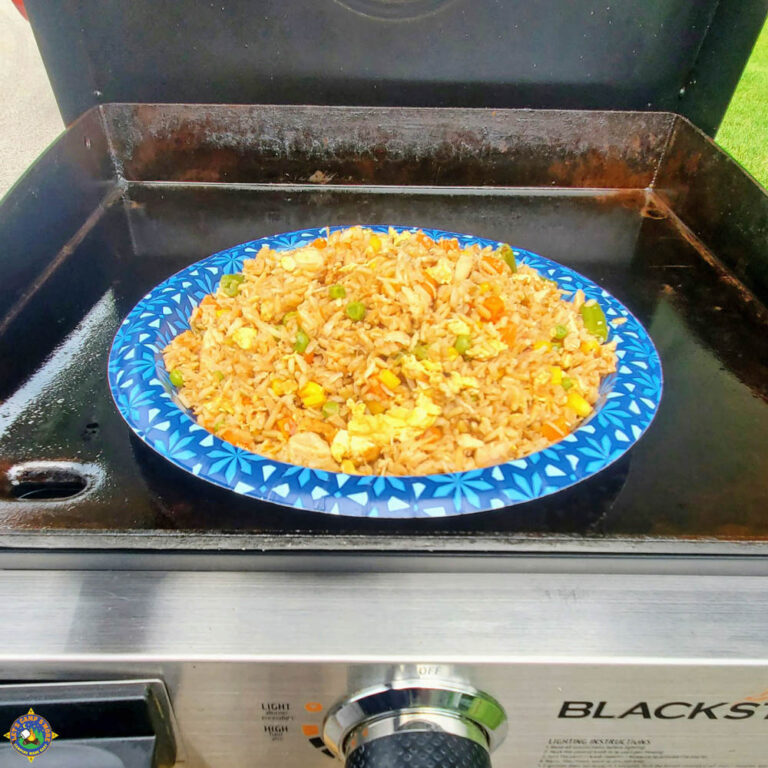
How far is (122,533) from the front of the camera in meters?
0.83

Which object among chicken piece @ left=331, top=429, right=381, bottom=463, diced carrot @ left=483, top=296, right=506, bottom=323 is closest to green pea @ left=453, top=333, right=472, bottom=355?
diced carrot @ left=483, top=296, right=506, bottom=323

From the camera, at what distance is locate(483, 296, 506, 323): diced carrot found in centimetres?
142

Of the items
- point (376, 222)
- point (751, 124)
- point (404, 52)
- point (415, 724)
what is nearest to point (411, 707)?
point (415, 724)

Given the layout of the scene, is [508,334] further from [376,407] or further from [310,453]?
[310,453]

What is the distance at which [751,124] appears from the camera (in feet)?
17.8

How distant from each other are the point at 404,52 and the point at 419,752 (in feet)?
6.18

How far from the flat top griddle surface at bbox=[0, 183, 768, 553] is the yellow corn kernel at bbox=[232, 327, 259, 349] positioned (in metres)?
0.30

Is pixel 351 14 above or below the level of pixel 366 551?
above

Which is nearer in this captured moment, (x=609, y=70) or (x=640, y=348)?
(x=640, y=348)

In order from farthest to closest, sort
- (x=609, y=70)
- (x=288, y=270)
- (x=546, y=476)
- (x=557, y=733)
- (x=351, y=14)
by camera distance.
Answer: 1. (x=609, y=70)
2. (x=351, y=14)
3. (x=288, y=270)
4. (x=546, y=476)
5. (x=557, y=733)

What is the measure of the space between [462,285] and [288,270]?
1.42 feet

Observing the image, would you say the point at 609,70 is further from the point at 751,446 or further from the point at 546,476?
the point at 546,476

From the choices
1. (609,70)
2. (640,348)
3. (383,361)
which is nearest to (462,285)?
(383,361)

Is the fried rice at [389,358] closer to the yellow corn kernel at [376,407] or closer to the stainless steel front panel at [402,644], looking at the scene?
the yellow corn kernel at [376,407]
